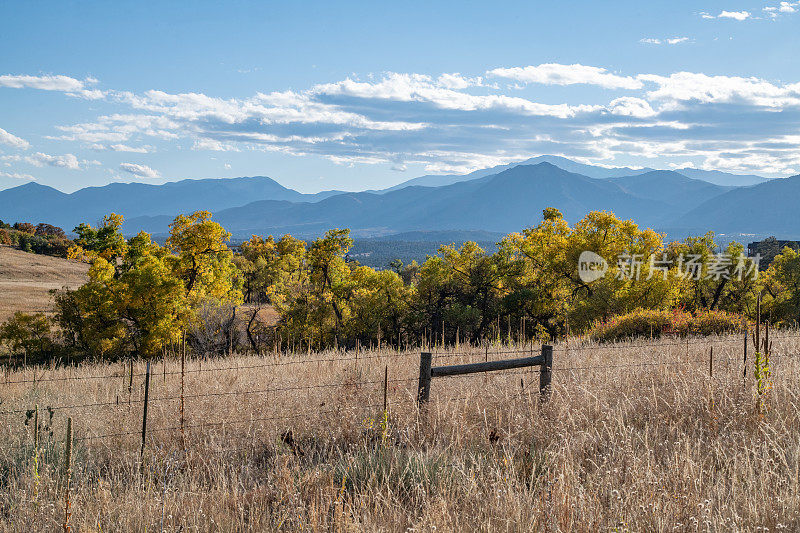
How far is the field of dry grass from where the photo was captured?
52037 millimetres

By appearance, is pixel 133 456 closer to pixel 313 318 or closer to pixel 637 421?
pixel 637 421

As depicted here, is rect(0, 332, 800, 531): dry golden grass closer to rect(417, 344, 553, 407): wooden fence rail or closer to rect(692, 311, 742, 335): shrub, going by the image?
rect(417, 344, 553, 407): wooden fence rail

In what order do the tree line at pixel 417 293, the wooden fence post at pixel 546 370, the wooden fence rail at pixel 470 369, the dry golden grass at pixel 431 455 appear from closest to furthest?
the dry golden grass at pixel 431 455, the wooden fence rail at pixel 470 369, the wooden fence post at pixel 546 370, the tree line at pixel 417 293

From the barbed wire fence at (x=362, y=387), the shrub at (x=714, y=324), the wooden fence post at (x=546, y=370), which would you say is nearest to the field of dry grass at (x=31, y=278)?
the barbed wire fence at (x=362, y=387)

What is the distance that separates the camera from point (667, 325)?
19.1m

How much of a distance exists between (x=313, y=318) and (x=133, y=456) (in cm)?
2731

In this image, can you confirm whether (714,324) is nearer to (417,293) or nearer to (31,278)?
(417,293)

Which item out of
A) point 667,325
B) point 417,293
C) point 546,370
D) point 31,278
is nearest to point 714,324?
point 667,325

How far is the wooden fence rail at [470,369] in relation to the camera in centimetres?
654

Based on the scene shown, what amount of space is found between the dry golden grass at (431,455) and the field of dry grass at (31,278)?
4875 centimetres

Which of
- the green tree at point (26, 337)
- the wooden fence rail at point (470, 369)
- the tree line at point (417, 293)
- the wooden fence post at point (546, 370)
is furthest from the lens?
the green tree at point (26, 337)

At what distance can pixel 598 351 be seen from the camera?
1160 centimetres

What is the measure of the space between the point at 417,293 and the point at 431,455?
28088 mm

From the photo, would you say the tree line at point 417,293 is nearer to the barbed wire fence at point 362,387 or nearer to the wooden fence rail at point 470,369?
the barbed wire fence at point 362,387
